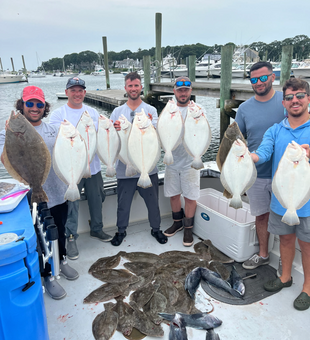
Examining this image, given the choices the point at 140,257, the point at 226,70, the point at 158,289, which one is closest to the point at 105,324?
the point at 158,289

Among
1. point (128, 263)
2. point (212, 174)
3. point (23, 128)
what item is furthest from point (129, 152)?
point (212, 174)

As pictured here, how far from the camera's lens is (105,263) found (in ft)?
11.2

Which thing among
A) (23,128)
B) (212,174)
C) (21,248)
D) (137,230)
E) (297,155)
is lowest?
(137,230)

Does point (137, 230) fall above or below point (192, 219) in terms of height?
below

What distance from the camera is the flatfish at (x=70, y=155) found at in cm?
243

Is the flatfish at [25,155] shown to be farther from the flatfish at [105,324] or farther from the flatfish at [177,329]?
the flatfish at [177,329]

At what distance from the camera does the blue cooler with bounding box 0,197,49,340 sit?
148 centimetres

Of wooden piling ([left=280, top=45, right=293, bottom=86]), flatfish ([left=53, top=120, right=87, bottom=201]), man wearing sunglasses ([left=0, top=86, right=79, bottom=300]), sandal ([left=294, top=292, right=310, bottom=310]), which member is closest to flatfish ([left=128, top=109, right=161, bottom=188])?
flatfish ([left=53, top=120, right=87, bottom=201])

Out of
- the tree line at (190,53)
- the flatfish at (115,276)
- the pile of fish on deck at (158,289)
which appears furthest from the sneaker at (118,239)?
the tree line at (190,53)

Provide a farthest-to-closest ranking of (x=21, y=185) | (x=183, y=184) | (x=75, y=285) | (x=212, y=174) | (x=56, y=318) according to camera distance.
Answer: (x=212, y=174) → (x=183, y=184) → (x=75, y=285) → (x=56, y=318) → (x=21, y=185)

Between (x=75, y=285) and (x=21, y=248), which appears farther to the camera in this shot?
(x=75, y=285)

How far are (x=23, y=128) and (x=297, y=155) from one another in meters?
2.30

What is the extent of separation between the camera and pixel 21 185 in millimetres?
2281

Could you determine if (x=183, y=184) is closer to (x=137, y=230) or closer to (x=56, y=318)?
(x=137, y=230)
